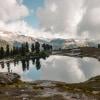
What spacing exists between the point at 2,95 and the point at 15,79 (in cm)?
1870

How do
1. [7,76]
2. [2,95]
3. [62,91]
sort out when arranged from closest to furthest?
[2,95] < [62,91] < [7,76]

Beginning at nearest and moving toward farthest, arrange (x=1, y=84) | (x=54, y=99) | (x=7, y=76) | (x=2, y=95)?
1. (x=54, y=99)
2. (x=2, y=95)
3. (x=1, y=84)
4. (x=7, y=76)

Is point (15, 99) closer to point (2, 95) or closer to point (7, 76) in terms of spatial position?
point (2, 95)

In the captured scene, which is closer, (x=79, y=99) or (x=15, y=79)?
(x=79, y=99)

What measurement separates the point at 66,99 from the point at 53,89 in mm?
8791

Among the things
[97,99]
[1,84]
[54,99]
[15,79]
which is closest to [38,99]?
[54,99]

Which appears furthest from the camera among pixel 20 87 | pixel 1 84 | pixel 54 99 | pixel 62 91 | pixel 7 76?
pixel 7 76

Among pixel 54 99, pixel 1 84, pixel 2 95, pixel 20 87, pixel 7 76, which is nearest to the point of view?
pixel 54 99

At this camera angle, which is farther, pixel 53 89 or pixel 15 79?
pixel 15 79

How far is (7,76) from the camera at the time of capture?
5944 cm

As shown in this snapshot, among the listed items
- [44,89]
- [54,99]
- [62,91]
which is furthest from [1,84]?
[54,99]

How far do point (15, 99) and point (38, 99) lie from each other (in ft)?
10.5

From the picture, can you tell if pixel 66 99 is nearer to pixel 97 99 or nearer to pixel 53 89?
pixel 97 99

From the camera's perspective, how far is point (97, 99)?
4025cm
